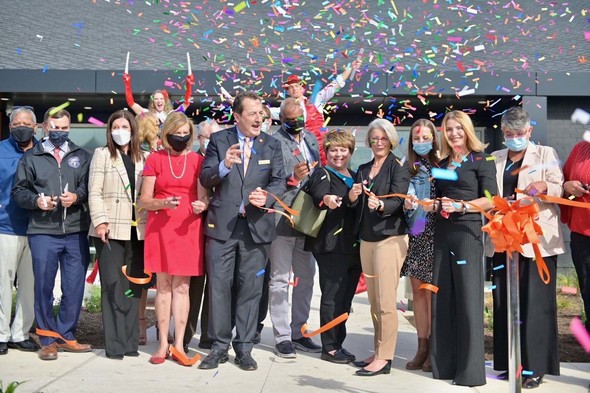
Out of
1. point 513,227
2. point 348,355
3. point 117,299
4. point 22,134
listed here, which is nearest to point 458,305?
point 348,355

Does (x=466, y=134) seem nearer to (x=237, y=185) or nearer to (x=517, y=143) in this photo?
(x=517, y=143)

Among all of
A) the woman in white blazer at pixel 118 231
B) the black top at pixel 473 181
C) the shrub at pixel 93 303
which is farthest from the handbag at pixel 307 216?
the shrub at pixel 93 303

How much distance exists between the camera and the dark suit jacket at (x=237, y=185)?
636 centimetres

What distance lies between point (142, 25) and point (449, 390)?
12469mm

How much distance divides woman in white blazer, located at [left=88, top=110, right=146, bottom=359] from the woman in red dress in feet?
0.96

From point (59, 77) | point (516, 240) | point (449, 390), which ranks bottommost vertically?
point (449, 390)

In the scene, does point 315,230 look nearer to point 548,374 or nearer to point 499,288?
point 499,288

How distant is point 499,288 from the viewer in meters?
6.10

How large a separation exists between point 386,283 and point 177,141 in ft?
6.81

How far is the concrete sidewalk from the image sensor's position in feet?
18.4

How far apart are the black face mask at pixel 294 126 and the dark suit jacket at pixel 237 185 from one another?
0.53 meters


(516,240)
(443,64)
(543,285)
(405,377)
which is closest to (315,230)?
(405,377)

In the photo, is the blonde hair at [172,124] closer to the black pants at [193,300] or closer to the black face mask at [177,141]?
the black face mask at [177,141]

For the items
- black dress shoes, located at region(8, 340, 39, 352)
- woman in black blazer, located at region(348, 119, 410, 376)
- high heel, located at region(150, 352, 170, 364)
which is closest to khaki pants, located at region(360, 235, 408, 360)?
woman in black blazer, located at region(348, 119, 410, 376)
